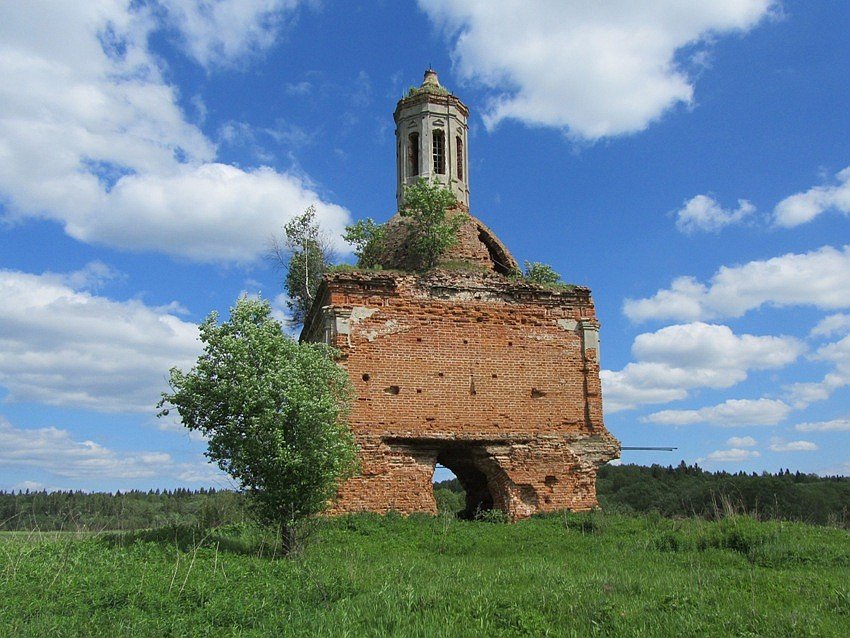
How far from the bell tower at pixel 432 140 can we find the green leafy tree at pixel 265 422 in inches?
387

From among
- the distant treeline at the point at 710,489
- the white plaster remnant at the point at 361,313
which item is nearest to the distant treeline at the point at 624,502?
the distant treeline at the point at 710,489

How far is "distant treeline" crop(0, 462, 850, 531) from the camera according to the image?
10.2 metres

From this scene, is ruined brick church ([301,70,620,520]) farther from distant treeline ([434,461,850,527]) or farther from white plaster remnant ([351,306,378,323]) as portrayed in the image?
distant treeline ([434,461,850,527])

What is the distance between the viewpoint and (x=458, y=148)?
1950 centimetres

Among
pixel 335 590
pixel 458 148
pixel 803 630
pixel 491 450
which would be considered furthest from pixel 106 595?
pixel 458 148

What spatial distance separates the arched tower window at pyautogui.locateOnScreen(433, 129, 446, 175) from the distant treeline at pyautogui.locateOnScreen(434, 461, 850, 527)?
1021cm

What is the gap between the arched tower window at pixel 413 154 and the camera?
760 inches

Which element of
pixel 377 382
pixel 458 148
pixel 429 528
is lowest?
pixel 429 528

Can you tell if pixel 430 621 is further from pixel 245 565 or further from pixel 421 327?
pixel 421 327

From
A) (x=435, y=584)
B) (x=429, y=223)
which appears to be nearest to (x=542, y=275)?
(x=429, y=223)

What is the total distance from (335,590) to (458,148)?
14.8 meters

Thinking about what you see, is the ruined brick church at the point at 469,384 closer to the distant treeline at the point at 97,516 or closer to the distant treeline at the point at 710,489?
the distant treeline at the point at 97,516

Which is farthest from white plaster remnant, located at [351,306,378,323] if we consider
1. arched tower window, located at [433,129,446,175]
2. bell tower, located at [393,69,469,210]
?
arched tower window, located at [433,129,446,175]

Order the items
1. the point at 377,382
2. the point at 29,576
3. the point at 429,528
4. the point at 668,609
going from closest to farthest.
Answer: the point at 668,609, the point at 29,576, the point at 429,528, the point at 377,382
